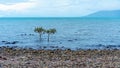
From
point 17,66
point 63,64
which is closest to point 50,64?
point 63,64

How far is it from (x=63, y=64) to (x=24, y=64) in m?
3.72

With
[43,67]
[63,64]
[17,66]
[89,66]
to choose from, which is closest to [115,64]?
[89,66]

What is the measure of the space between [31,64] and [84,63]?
5173 mm

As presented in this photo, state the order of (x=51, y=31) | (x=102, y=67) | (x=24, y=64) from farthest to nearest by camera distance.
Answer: (x=51, y=31), (x=24, y=64), (x=102, y=67)

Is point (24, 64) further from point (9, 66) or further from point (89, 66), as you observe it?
point (89, 66)

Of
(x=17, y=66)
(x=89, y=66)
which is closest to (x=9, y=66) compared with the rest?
(x=17, y=66)

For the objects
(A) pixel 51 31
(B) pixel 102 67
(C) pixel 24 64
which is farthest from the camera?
(A) pixel 51 31

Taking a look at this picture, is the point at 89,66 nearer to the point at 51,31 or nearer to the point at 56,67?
the point at 56,67

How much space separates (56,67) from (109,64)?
522 cm

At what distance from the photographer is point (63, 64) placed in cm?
3008

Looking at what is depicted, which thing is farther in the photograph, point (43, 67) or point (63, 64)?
point (63, 64)

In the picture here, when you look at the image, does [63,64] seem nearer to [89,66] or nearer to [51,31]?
[89,66]

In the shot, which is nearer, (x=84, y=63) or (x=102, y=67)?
(x=102, y=67)

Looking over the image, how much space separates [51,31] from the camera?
7406cm
